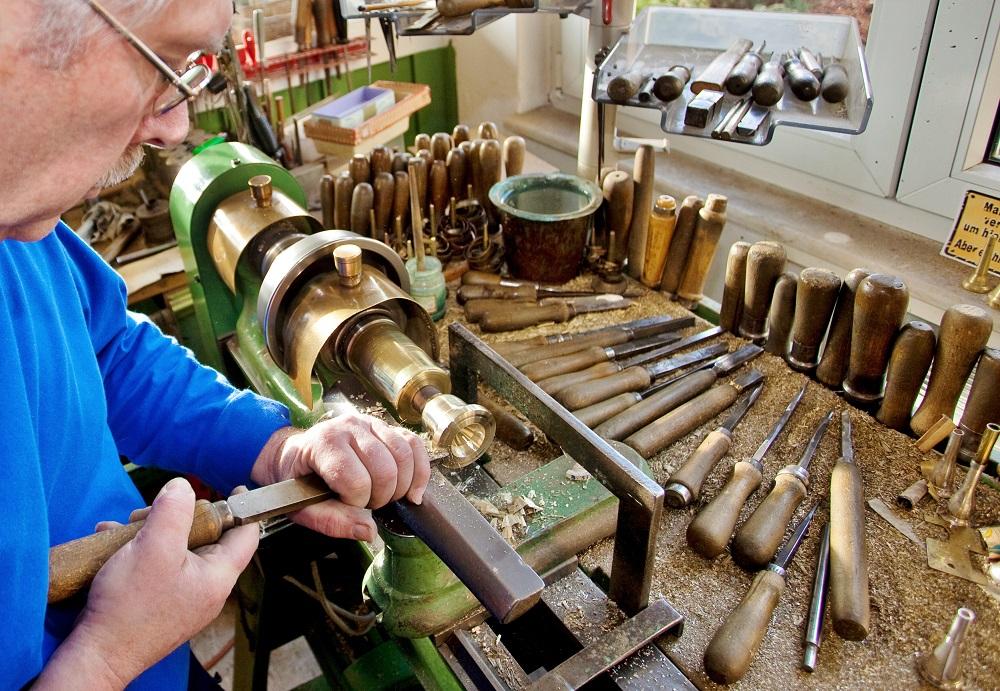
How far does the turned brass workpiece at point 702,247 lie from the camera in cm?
164

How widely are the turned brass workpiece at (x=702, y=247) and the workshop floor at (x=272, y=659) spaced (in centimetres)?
156

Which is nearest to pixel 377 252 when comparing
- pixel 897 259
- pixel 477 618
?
pixel 477 618

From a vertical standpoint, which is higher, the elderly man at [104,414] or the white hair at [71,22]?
the white hair at [71,22]

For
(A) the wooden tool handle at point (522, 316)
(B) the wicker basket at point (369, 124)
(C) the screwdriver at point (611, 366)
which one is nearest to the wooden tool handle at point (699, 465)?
(C) the screwdriver at point (611, 366)

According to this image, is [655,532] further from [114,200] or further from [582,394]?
[114,200]

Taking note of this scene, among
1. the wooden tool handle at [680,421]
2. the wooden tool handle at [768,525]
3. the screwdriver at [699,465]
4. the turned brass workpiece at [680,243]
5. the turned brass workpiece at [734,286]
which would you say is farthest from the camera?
the turned brass workpiece at [680,243]

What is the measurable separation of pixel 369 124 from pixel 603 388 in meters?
1.26

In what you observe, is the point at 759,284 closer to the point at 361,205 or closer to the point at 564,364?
the point at 564,364

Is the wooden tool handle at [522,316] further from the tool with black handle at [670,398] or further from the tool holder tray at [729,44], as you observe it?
the tool holder tray at [729,44]

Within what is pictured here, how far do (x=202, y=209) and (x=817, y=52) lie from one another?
132cm

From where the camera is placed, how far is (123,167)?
0.78 m

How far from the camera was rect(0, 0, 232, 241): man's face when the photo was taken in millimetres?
572

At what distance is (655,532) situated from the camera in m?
0.92

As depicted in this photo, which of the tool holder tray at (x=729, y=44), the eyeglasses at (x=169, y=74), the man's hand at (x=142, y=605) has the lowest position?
the man's hand at (x=142, y=605)
